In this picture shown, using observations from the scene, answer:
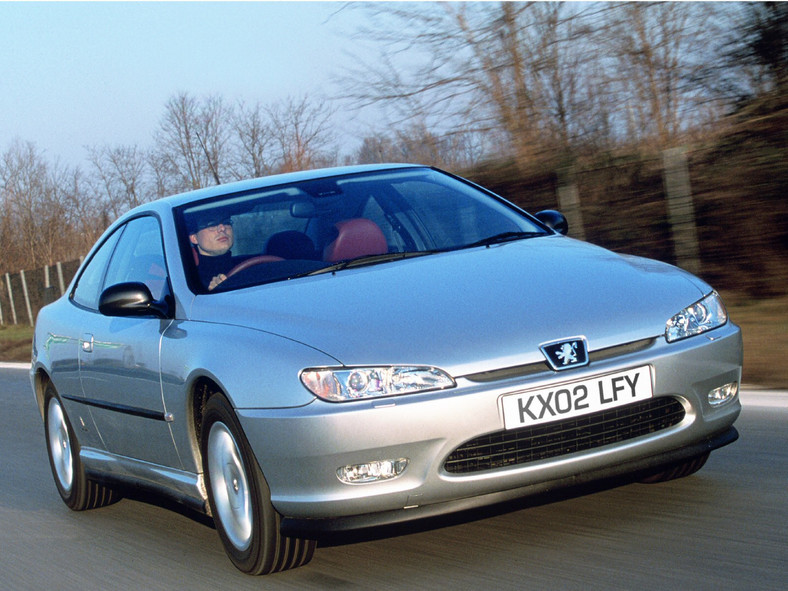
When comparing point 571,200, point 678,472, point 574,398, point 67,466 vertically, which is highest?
point 571,200

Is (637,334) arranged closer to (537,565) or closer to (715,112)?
(537,565)

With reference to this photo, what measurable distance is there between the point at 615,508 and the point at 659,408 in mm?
627

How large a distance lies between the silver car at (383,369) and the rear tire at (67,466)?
720 mm

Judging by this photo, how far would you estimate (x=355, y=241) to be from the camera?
5.06 metres

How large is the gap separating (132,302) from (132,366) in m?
0.29

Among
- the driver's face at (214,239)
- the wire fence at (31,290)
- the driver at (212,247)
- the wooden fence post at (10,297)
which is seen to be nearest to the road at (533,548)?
the driver at (212,247)

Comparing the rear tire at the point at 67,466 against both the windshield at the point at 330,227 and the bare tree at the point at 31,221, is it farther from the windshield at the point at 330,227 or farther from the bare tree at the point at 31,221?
the bare tree at the point at 31,221

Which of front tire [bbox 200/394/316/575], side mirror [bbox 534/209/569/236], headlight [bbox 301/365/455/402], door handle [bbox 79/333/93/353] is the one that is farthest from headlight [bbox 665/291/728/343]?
door handle [bbox 79/333/93/353]

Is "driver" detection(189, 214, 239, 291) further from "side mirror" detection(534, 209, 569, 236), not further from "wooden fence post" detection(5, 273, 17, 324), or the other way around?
"wooden fence post" detection(5, 273, 17, 324)

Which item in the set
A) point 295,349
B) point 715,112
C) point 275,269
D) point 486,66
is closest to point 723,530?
point 295,349

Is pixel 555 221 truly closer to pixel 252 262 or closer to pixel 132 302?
pixel 252 262

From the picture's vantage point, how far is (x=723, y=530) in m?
3.98

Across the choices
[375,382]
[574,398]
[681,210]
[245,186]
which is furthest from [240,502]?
[681,210]

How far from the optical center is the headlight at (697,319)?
402 centimetres
